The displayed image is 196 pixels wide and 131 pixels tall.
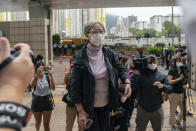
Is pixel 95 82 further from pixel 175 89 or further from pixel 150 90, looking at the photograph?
pixel 175 89

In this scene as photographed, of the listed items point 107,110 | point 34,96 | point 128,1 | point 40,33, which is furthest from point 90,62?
point 128,1

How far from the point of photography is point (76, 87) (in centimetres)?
280

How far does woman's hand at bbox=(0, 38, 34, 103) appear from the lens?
3.15 ft

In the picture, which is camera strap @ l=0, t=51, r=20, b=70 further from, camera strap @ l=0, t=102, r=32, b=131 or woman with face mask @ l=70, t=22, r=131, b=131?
woman with face mask @ l=70, t=22, r=131, b=131

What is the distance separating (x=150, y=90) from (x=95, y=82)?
5.30 ft

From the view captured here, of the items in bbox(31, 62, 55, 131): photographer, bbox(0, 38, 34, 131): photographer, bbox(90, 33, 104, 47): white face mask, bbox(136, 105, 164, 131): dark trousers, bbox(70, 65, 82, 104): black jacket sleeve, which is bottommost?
bbox(136, 105, 164, 131): dark trousers

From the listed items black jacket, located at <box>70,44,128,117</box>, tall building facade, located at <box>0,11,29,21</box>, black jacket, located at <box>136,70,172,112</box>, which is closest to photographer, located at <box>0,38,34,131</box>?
black jacket, located at <box>70,44,128,117</box>

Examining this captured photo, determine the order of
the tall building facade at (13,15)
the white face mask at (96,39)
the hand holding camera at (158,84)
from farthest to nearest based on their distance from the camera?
the tall building facade at (13,15) → the hand holding camera at (158,84) → the white face mask at (96,39)

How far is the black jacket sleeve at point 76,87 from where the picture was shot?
2775mm

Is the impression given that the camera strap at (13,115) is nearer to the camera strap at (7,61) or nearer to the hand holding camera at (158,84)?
the camera strap at (7,61)

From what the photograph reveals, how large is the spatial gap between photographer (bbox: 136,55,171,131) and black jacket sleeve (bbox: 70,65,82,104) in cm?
161

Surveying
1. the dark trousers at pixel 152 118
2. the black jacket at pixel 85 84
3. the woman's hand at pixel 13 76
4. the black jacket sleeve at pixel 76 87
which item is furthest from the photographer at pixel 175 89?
the woman's hand at pixel 13 76

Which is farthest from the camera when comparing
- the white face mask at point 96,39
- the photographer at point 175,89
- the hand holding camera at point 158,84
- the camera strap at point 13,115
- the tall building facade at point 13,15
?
the tall building facade at point 13,15

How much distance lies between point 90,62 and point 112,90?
400mm
